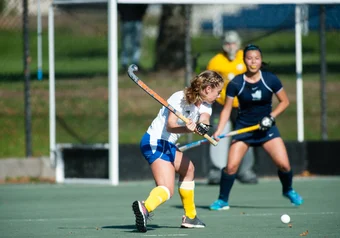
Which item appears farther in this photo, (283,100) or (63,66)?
(63,66)

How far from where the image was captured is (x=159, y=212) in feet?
31.1

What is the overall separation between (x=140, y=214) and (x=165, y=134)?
819 mm

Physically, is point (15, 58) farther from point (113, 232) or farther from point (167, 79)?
point (113, 232)

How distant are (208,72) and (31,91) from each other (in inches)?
234

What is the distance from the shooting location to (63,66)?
15312mm

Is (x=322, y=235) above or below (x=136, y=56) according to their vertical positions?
below

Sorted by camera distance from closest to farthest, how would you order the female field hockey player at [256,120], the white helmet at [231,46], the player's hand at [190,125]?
1. the player's hand at [190,125]
2. the female field hockey player at [256,120]
3. the white helmet at [231,46]

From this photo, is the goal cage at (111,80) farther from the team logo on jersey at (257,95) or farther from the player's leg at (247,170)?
the team logo on jersey at (257,95)

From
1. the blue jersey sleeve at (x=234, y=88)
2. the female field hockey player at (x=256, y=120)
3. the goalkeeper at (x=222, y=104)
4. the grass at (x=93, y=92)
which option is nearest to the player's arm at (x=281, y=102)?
the female field hockey player at (x=256, y=120)

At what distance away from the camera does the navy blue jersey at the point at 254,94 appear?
9477mm

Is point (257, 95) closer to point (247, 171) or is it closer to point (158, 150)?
point (158, 150)

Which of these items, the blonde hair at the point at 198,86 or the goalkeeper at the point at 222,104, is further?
the goalkeeper at the point at 222,104

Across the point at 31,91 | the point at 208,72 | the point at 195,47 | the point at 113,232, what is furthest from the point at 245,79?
the point at 195,47

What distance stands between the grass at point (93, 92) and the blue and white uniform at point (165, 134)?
562 centimetres
